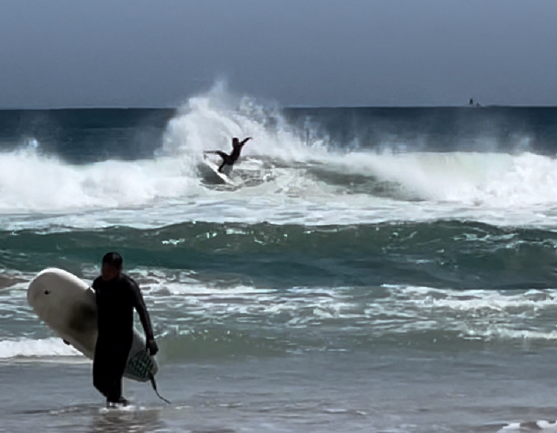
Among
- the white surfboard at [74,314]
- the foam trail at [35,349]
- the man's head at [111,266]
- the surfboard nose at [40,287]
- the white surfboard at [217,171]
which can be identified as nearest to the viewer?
the man's head at [111,266]

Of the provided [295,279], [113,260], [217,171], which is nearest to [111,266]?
[113,260]

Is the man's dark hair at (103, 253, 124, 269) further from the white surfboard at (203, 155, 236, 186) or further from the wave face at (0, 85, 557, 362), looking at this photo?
the white surfboard at (203, 155, 236, 186)

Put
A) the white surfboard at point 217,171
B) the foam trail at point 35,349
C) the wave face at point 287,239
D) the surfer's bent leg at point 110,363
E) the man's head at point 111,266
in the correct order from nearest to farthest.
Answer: the man's head at point 111,266 → the surfer's bent leg at point 110,363 → the foam trail at point 35,349 → the wave face at point 287,239 → the white surfboard at point 217,171

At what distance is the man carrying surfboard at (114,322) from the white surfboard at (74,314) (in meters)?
0.17

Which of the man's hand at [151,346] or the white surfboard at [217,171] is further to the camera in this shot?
the white surfboard at [217,171]

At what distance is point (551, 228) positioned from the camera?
65.6 ft

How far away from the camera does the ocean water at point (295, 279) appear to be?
7.88m

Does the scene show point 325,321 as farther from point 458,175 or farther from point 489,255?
point 458,175

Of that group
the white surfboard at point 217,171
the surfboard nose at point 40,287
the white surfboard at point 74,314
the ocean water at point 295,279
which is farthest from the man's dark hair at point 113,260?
the white surfboard at point 217,171

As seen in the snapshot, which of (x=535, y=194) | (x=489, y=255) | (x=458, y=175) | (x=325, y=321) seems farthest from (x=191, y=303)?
(x=458, y=175)

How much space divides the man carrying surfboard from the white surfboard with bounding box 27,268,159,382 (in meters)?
0.17

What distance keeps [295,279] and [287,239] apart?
11.1ft

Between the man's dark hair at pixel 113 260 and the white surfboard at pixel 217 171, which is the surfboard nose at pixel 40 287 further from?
the white surfboard at pixel 217 171

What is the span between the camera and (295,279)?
1578 centimetres
